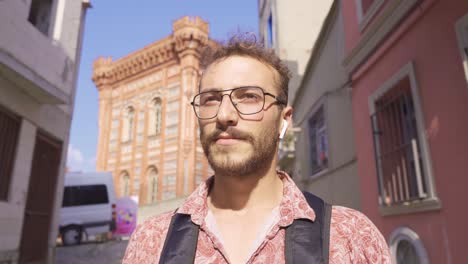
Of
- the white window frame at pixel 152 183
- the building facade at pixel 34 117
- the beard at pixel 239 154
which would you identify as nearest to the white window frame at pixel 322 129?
the building facade at pixel 34 117

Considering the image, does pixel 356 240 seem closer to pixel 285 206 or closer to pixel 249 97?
pixel 285 206

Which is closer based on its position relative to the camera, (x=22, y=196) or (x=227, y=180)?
(x=227, y=180)

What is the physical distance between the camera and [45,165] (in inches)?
325

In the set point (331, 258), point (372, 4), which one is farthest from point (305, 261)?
point (372, 4)

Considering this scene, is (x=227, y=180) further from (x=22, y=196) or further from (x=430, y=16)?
(x=22, y=196)

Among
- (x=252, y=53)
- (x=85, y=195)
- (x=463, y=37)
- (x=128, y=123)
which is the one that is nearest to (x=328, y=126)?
(x=463, y=37)

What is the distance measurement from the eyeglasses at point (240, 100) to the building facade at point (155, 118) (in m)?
17.9

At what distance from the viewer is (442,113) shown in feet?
13.3

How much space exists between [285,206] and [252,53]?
86 cm

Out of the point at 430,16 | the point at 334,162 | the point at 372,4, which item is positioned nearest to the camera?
the point at 430,16

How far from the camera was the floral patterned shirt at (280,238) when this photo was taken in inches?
53.6

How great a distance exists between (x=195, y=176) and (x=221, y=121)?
18.5 meters

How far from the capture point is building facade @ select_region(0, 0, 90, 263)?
6148mm

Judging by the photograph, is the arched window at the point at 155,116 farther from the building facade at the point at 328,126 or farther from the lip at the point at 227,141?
the lip at the point at 227,141
